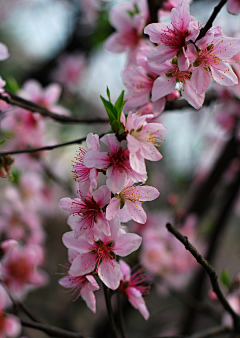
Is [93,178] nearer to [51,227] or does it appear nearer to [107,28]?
[107,28]

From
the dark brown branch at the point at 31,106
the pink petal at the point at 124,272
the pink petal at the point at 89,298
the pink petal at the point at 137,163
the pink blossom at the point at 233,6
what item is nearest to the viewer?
the pink petal at the point at 137,163

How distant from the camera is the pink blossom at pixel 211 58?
2.37 ft

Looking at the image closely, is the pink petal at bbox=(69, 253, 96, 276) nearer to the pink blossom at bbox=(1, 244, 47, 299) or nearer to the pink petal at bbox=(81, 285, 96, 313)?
the pink petal at bbox=(81, 285, 96, 313)

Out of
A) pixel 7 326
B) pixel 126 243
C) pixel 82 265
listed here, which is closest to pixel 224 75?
pixel 126 243

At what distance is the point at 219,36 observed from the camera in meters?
0.72

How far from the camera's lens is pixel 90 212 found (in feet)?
2.23

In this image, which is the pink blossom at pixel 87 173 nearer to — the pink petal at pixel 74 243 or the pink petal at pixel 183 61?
the pink petal at pixel 74 243

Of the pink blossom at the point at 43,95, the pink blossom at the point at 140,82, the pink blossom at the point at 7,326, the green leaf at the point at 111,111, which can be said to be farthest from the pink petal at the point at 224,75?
the pink blossom at the point at 7,326

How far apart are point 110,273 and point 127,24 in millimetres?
1074

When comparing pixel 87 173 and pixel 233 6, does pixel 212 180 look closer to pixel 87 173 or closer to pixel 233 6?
pixel 233 6

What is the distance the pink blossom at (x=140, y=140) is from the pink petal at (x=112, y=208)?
9 centimetres

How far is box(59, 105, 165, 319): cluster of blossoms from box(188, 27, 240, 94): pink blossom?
19 cm

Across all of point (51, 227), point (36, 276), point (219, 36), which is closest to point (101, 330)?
point (36, 276)

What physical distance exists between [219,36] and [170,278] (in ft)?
7.07
